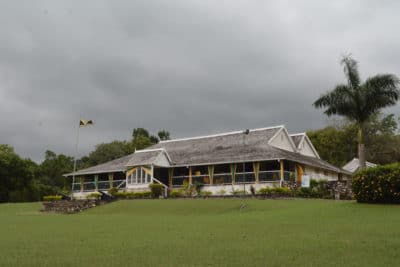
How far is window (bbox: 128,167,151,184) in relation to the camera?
132ft

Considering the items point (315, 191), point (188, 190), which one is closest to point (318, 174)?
point (315, 191)

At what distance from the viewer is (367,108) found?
30.6 m

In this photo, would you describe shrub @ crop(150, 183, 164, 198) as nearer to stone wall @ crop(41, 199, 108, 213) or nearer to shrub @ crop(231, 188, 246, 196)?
stone wall @ crop(41, 199, 108, 213)

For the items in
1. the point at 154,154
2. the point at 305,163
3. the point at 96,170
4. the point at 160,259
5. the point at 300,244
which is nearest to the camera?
the point at 160,259

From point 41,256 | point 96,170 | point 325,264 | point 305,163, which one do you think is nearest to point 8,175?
point 96,170

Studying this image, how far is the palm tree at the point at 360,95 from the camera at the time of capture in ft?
100

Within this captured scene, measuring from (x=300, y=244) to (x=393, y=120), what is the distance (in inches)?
2231

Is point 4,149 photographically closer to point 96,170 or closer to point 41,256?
point 96,170

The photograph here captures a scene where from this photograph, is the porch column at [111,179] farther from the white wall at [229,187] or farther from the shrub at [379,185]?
the shrub at [379,185]

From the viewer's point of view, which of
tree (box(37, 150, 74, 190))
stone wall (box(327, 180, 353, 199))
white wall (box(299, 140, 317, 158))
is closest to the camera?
stone wall (box(327, 180, 353, 199))

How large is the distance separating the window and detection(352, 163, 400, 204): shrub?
21663mm

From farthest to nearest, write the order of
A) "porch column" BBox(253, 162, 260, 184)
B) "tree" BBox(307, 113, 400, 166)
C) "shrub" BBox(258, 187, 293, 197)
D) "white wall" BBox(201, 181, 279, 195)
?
"tree" BBox(307, 113, 400, 166), "porch column" BBox(253, 162, 260, 184), "white wall" BBox(201, 181, 279, 195), "shrub" BBox(258, 187, 293, 197)

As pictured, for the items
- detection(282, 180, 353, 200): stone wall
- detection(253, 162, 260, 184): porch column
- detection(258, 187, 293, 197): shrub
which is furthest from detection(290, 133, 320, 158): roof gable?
detection(282, 180, 353, 200): stone wall

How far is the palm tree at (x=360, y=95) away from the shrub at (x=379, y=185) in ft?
29.6
